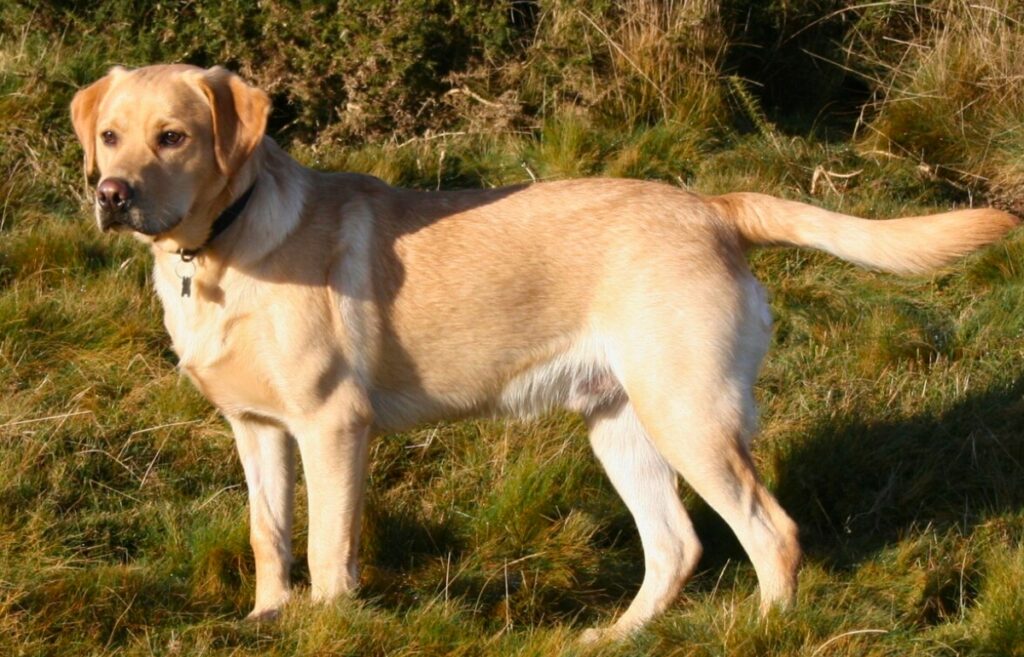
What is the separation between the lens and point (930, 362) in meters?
5.76

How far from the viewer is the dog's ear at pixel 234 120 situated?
13.5 ft

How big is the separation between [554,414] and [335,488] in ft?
4.42

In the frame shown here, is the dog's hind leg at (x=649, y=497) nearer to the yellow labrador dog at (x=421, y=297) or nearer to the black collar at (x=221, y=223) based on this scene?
the yellow labrador dog at (x=421, y=297)

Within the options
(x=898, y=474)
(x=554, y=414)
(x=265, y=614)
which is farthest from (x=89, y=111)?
(x=898, y=474)

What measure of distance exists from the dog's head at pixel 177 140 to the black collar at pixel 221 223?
0.02 meters

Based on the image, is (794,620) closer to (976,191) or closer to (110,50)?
(976,191)

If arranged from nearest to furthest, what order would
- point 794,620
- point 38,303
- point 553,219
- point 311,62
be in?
point 794,620 < point 553,219 < point 38,303 < point 311,62

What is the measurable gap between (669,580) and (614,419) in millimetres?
560

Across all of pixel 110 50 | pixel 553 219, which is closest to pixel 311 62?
pixel 110 50

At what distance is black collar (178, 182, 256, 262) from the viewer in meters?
4.22

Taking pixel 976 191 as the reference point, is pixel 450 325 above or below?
above

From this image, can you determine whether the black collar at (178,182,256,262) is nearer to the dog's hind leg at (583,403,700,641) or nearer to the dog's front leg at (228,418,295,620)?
the dog's front leg at (228,418,295,620)

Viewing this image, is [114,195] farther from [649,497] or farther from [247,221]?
[649,497]

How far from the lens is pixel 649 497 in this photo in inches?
187
